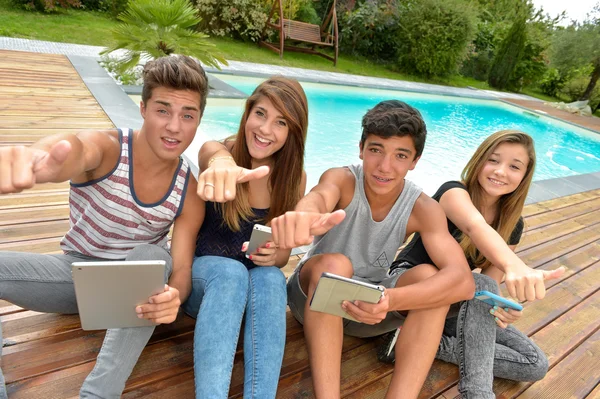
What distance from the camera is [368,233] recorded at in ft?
6.03

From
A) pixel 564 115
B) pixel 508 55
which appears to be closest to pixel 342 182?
pixel 564 115

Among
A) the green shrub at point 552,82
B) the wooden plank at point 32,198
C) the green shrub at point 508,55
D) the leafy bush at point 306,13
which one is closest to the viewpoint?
the wooden plank at point 32,198

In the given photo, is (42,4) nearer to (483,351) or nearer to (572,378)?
(483,351)

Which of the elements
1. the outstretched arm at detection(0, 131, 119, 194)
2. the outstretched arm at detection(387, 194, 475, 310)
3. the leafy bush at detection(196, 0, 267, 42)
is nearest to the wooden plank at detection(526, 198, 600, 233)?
the outstretched arm at detection(387, 194, 475, 310)

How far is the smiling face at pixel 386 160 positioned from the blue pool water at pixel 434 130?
325 centimetres

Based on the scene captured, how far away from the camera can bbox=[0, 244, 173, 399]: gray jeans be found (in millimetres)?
1315

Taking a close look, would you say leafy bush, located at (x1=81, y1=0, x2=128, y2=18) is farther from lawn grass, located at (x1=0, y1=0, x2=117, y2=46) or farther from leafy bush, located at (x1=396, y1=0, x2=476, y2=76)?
leafy bush, located at (x1=396, y1=0, x2=476, y2=76)

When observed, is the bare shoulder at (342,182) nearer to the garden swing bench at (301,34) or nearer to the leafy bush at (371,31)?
the garden swing bench at (301,34)

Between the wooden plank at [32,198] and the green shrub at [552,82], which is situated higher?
the green shrub at [552,82]

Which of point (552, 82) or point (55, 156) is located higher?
point (55, 156)

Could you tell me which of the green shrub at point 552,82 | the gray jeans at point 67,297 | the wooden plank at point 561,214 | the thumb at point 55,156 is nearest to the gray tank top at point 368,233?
the gray jeans at point 67,297

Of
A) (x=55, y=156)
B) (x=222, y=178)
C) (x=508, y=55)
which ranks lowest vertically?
(x=222, y=178)

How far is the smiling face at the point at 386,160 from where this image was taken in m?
1.71

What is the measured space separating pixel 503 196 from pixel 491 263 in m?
0.41
